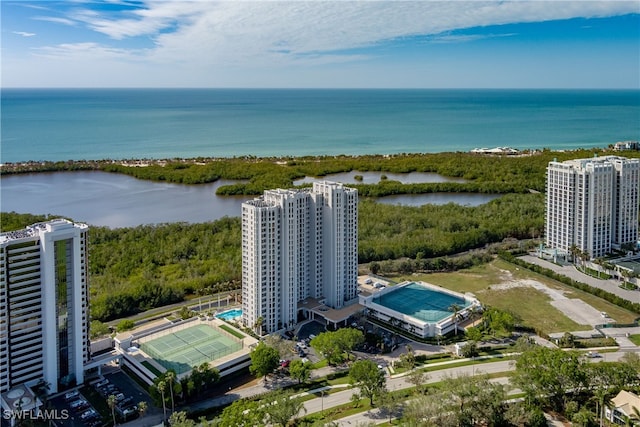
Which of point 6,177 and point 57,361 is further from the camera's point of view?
→ point 6,177

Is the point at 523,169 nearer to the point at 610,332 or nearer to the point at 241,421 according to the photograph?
the point at 610,332

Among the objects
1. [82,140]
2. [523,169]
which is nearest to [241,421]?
[523,169]

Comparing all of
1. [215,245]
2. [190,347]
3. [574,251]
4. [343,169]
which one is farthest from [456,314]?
[343,169]

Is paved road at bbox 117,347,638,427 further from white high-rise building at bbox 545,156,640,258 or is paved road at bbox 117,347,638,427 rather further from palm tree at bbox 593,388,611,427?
white high-rise building at bbox 545,156,640,258

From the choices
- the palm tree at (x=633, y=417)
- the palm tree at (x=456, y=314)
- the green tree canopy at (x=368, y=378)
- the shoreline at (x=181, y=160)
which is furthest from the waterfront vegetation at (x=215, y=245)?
the shoreline at (x=181, y=160)

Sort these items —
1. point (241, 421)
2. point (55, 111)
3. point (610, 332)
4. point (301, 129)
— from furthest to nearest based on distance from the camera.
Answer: point (55, 111) → point (301, 129) → point (610, 332) → point (241, 421)

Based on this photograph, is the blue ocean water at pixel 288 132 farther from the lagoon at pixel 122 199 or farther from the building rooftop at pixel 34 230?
the building rooftop at pixel 34 230

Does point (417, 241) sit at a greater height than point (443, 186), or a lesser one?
lesser
